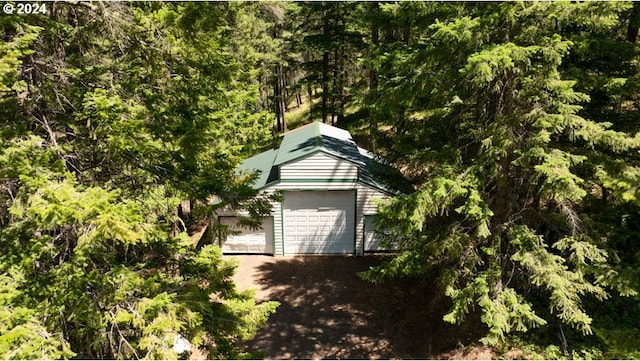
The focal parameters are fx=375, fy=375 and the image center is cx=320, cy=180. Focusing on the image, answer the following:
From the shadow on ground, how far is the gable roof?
→ 343 centimetres

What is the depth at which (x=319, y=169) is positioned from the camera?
14.4 metres

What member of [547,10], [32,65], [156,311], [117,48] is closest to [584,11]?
[547,10]

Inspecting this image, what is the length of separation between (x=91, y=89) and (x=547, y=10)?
809cm

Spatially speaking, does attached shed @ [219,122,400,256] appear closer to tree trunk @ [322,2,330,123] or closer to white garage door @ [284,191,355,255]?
white garage door @ [284,191,355,255]

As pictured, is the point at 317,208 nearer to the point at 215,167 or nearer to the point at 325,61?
the point at 215,167

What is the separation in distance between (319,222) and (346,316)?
435cm

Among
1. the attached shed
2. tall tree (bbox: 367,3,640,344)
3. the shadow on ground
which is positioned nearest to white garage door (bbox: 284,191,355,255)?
the attached shed

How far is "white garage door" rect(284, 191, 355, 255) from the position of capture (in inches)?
582

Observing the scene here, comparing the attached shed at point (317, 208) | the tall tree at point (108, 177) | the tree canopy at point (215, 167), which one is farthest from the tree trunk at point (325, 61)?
the tall tree at point (108, 177)

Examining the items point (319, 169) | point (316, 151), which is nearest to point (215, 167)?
point (316, 151)

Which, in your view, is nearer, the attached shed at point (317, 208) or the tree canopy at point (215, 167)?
the tree canopy at point (215, 167)

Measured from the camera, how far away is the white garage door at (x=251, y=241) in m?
15.0

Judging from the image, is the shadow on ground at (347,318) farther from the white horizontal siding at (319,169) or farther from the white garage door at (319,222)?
the white horizontal siding at (319,169)

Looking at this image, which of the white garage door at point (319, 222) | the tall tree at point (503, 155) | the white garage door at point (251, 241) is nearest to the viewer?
the tall tree at point (503, 155)
